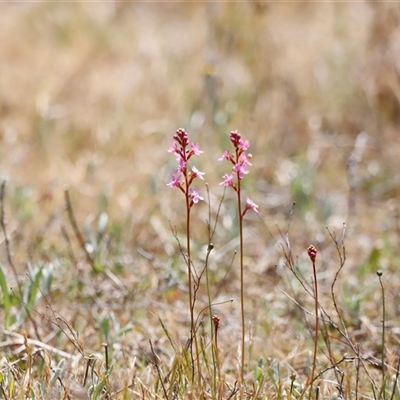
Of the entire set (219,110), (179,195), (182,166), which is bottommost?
(182,166)

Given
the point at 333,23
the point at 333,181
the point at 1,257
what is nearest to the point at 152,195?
the point at 1,257

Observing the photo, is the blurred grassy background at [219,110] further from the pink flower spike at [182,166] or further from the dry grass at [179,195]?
the pink flower spike at [182,166]

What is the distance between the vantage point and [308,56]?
435cm

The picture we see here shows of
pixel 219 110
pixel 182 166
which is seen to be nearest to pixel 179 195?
pixel 219 110

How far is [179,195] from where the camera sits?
303 cm

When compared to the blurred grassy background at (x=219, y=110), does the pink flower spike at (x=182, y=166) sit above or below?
below

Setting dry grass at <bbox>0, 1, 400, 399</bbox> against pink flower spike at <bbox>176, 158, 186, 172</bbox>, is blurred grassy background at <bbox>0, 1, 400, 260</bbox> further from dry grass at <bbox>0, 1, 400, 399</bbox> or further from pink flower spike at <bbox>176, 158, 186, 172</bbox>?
pink flower spike at <bbox>176, 158, 186, 172</bbox>

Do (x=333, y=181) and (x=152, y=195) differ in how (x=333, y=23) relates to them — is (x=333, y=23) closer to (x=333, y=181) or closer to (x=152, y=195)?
(x=333, y=181)

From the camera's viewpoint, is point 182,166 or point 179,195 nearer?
point 182,166

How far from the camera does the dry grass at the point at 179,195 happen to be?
1732 mm

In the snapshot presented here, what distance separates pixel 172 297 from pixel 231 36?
2.38m

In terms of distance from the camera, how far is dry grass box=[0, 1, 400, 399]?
1.73 meters

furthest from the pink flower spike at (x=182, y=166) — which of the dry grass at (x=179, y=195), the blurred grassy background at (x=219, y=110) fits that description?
the blurred grassy background at (x=219, y=110)

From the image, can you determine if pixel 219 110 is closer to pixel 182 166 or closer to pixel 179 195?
pixel 179 195
